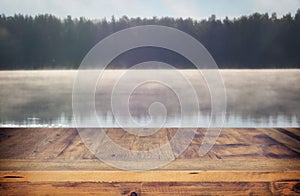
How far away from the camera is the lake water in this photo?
251cm

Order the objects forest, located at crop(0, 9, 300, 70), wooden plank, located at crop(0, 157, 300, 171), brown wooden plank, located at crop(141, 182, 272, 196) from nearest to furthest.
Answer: brown wooden plank, located at crop(141, 182, 272, 196)
wooden plank, located at crop(0, 157, 300, 171)
forest, located at crop(0, 9, 300, 70)

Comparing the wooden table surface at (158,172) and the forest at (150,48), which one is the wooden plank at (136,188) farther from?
the forest at (150,48)

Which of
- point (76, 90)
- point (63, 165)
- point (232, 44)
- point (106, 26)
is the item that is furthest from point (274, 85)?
point (63, 165)

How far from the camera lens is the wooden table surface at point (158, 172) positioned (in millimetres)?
929

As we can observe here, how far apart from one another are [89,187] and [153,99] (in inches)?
66.6

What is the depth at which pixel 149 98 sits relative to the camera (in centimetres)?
259

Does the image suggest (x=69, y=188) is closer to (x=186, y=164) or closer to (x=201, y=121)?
(x=186, y=164)

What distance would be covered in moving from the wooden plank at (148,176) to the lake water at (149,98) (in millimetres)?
1465

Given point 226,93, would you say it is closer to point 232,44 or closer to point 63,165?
point 232,44

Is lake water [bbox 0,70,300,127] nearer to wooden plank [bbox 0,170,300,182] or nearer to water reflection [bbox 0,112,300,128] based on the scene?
water reflection [bbox 0,112,300,128]

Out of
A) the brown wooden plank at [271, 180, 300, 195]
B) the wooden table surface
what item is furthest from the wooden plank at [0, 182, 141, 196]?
the brown wooden plank at [271, 180, 300, 195]

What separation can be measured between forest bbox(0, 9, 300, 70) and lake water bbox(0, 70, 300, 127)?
0.07m

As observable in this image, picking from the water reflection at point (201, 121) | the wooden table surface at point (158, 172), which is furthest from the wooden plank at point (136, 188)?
the water reflection at point (201, 121)

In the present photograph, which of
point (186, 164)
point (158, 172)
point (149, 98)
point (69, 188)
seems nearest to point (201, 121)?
point (149, 98)
